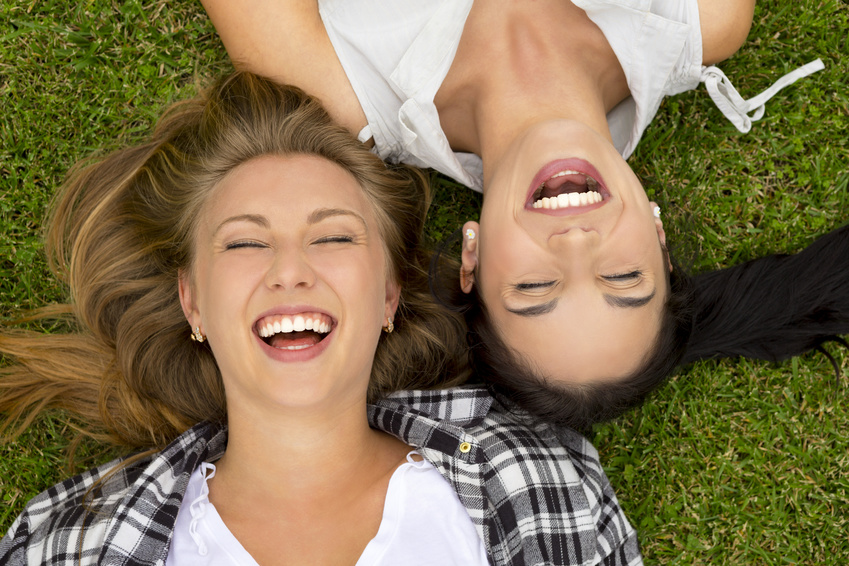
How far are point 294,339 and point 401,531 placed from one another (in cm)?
92

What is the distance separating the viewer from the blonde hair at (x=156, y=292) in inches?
125

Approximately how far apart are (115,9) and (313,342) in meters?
2.13

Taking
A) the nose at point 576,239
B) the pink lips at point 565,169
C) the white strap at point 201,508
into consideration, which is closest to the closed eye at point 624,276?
the nose at point 576,239

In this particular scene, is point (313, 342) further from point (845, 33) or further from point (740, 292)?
point (845, 33)

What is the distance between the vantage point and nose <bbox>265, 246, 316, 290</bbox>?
261cm

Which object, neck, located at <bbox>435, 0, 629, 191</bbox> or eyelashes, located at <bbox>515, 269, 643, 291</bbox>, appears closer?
eyelashes, located at <bbox>515, 269, 643, 291</bbox>

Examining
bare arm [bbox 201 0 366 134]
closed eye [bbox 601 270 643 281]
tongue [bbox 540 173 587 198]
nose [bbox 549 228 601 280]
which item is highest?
bare arm [bbox 201 0 366 134]

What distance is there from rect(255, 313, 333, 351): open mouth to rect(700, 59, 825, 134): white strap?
2.13 metres

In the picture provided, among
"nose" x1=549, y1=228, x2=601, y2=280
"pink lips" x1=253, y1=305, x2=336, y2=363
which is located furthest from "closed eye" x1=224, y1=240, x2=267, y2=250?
"nose" x1=549, y1=228, x2=601, y2=280

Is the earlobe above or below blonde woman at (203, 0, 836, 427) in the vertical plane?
below

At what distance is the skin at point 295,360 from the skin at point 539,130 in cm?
54

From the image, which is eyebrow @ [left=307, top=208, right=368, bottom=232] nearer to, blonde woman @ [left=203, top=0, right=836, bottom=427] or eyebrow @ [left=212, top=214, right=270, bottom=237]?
eyebrow @ [left=212, top=214, right=270, bottom=237]

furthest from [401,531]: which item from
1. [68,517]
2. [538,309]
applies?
[68,517]

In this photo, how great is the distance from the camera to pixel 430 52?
3061 mm
